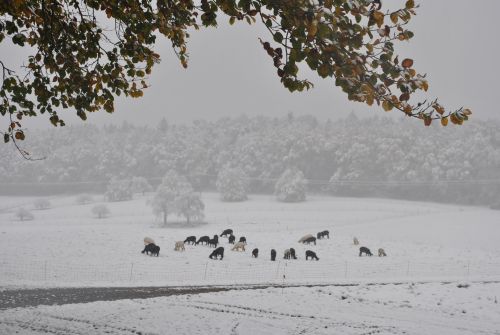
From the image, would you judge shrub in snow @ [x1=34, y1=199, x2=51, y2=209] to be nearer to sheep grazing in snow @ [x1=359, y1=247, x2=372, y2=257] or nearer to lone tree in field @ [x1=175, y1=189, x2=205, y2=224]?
lone tree in field @ [x1=175, y1=189, x2=205, y2=224]

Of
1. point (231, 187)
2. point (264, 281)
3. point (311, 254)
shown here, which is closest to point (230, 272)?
point (264, 281)

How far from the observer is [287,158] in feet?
311

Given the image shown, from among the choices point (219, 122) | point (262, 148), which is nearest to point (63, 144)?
point (219, 122)

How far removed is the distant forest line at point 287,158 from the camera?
81438mm

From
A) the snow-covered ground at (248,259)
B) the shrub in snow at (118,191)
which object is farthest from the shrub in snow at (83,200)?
the snow-covered ground at (248,259)

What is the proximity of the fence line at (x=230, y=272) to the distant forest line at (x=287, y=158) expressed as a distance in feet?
191

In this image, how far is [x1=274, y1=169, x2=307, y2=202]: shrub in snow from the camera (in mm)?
79375

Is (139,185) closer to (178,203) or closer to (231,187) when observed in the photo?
(231,187)

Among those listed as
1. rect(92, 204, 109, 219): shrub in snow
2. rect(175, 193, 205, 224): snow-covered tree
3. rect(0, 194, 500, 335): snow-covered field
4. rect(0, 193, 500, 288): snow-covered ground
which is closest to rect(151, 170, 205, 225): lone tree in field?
rect(175, 193, 205, 224): snow-covered tree

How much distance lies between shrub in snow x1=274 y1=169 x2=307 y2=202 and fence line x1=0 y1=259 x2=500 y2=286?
51.7 metres

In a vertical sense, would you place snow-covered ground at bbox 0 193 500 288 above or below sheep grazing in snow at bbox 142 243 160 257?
below

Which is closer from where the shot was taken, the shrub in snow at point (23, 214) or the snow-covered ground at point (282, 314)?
the snow-covered ground at point (282, 314)

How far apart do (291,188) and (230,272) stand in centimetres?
5758

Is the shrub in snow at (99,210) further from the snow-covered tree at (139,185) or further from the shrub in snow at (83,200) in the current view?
the snow-covered tree at (139,185)
